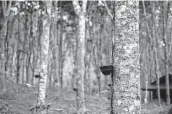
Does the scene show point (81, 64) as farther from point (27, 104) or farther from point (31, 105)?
point (27, 104)

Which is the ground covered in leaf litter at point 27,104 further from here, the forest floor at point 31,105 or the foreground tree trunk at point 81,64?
the foreground tree trunk at point 81,64

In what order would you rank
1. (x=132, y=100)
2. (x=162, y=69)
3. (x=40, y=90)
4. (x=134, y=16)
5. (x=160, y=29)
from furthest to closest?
1. (x=162, y=69)
2. (x=160, y=29)
3. (x=40, y=90)
4. (x=134, y=16)
5. (x=132, y=100)

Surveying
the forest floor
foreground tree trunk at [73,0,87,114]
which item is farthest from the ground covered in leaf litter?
foreground tree trunk at [73,0,87,114]

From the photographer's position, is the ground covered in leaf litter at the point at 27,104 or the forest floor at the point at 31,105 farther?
the forest floor at the point at 31,105

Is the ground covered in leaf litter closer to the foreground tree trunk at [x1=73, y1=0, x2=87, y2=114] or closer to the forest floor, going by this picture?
the forest floor

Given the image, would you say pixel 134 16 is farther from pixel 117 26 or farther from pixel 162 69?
pixel 162 69

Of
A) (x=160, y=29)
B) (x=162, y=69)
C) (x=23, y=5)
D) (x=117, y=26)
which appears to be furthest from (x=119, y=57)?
(x=162, y=69)

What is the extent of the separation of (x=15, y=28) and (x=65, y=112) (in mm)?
21197

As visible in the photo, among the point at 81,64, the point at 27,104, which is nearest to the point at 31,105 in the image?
the point at 27,104

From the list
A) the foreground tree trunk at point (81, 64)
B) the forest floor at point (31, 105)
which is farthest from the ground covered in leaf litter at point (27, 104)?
the foreground tree trunk at point (81, 64)

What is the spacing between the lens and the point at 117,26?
5.04 metres

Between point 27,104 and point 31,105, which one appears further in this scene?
point 27,104

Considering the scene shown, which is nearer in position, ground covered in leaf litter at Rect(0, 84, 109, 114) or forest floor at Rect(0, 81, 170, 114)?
ground covered in leaf litter at Rect(0, 84, 109, 114)

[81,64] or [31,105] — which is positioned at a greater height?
[81,64]
